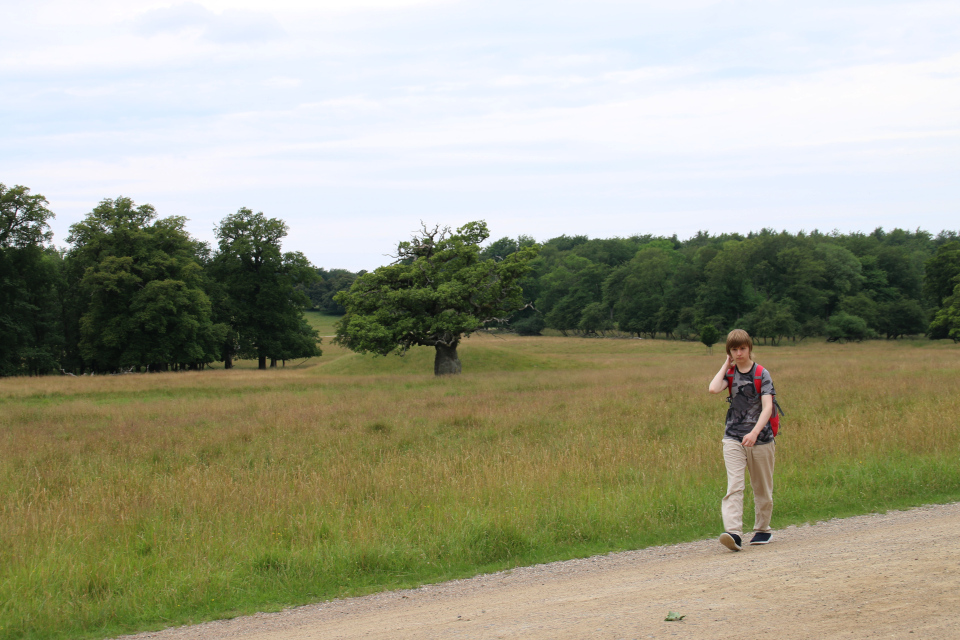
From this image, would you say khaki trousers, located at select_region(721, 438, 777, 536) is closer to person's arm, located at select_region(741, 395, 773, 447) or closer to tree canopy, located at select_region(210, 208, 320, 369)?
person's arm, located at select_region(741, 395, 773, 447)

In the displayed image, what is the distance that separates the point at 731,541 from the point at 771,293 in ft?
309

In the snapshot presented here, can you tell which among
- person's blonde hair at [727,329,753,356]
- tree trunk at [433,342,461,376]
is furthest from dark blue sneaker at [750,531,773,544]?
tree trunk at [433,342,461,376]

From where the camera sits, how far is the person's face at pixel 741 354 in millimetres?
6730

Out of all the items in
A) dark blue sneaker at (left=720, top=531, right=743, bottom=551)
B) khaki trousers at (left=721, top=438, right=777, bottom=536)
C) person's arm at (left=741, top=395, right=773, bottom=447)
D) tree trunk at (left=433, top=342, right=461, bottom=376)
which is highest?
person's arm at (left=741, top=395, right=773, bottom=447)

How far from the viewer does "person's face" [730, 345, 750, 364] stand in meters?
6.73

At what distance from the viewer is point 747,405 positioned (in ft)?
22.2

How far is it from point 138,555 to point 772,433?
657 cm

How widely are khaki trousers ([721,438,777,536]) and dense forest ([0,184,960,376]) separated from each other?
3685cm

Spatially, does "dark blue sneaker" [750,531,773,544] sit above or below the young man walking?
below

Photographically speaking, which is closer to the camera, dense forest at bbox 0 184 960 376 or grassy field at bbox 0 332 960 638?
grassy field at bbox 0 332 960 638

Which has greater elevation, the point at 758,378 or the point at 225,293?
the point at 225,293

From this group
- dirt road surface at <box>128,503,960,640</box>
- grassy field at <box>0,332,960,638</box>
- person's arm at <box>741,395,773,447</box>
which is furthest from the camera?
person's arm at <box>741,395,773,447</box>

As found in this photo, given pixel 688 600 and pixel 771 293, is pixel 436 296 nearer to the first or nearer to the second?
pixel 688 600

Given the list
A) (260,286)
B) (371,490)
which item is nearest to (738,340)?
(371,490)
